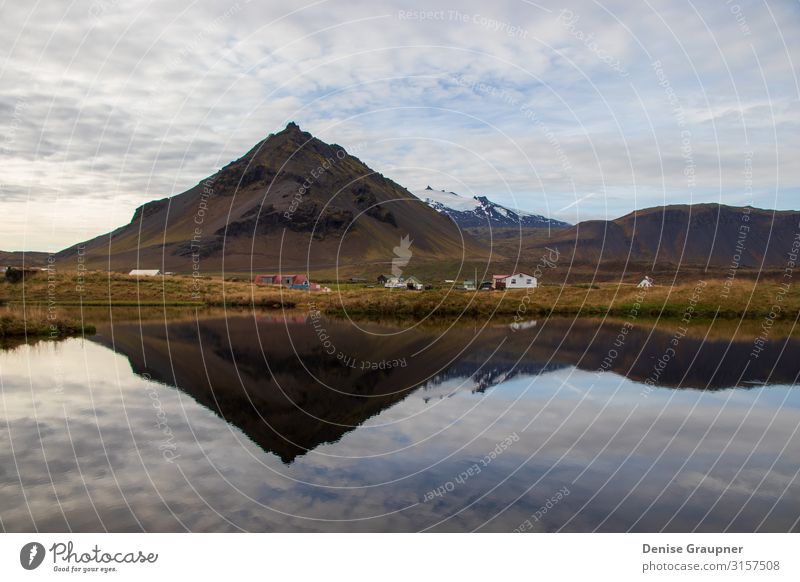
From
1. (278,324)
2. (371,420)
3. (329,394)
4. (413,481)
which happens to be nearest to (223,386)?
(329,394)

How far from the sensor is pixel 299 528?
14367 millimetres

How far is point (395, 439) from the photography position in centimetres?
2208

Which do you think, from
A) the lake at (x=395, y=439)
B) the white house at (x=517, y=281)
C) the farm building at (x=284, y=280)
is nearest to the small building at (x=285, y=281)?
the farm building at (x=284, y=280)

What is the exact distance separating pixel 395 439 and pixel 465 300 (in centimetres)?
6104

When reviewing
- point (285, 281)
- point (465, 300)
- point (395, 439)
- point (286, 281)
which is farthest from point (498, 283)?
point (395, 439)

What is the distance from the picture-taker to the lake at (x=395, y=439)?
1511cm

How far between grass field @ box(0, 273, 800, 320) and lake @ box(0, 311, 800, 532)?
108ft

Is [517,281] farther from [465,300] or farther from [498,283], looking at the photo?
[465,300]

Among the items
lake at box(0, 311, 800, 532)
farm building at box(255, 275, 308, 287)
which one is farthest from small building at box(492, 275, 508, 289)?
lake at box(0, 311, 800, 532)

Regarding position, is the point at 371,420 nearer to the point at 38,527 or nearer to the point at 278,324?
the point at 38,527

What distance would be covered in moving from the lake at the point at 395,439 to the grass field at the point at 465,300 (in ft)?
108

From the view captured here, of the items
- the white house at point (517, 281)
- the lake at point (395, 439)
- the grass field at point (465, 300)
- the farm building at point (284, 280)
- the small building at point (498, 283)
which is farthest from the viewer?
the farm building at point (284, 280)

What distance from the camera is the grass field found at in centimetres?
7606

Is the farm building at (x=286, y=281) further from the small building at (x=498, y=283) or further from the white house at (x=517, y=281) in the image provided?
the white house at (x=517, y=281)
